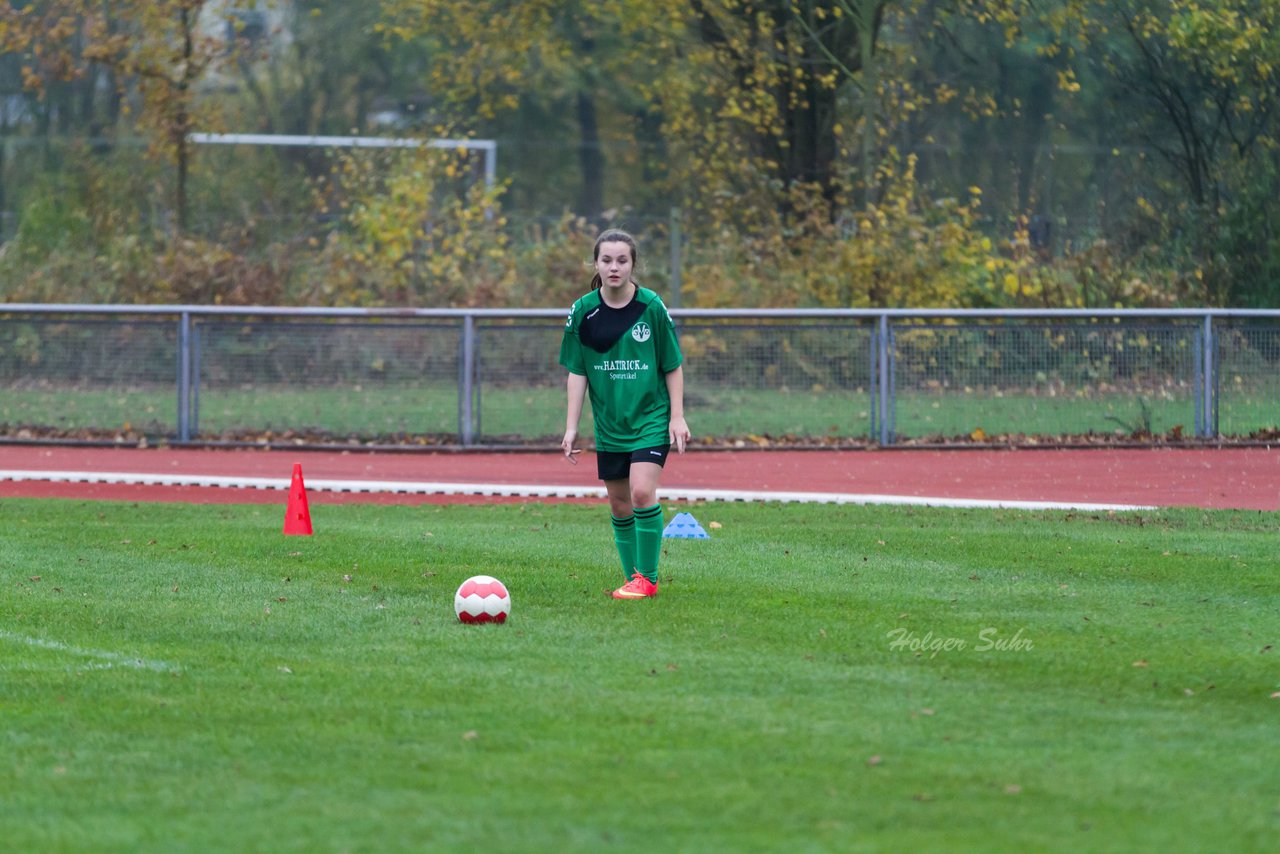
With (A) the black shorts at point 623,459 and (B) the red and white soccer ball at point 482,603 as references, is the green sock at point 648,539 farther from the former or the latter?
(B) the red and white soccer ball at point 482,603

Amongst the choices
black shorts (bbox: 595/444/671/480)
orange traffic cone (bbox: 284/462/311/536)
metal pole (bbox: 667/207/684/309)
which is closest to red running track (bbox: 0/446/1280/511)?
orange traffic cone (bbox: 284/462/311/536)

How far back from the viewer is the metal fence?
18.4 metres

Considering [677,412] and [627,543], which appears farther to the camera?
[627,543]

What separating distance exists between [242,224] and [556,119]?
72.8 feet

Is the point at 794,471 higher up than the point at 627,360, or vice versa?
the point at 627,360

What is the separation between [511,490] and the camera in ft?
48.2

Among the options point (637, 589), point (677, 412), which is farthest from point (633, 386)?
point (637, 589)

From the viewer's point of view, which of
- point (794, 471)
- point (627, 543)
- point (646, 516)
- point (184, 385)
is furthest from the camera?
point (184, 385)

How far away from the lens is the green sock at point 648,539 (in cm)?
849

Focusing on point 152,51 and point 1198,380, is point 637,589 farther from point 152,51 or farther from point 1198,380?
point 152,51

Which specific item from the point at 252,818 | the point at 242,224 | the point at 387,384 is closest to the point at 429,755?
the point at 252,818

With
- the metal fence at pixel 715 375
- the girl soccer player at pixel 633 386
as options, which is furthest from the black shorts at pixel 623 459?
the metal fence at pixel 715 375

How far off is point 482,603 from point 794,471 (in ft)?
29.2

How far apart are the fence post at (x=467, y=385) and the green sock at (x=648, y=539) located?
9933 mm
